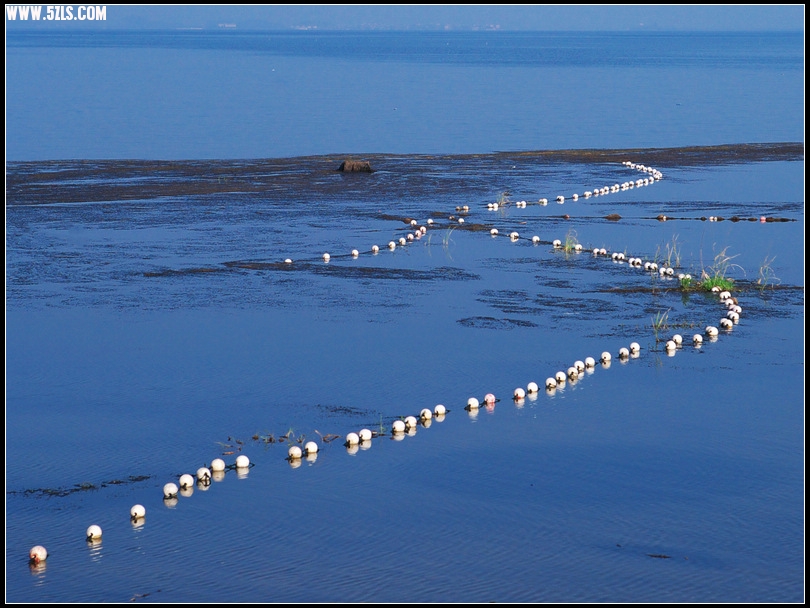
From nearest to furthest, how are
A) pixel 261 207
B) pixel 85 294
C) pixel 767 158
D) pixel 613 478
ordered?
pixel 613 478
pixel 85 294
pixel 261 207
pixel 767 158

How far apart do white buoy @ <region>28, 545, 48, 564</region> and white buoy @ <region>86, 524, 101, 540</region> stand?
456mm

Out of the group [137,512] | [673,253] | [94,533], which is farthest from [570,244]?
[94,533]

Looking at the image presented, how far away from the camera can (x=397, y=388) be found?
14.9 m

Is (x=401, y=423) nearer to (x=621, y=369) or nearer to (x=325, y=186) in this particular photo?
(x=621, y=369)

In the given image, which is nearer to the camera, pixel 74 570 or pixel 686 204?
pixel 74 570

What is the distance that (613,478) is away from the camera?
39.2ft

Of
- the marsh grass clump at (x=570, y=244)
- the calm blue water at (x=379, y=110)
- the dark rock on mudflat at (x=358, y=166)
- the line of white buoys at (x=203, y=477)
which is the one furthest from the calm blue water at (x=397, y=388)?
the calm blue water at (x=379, y=110)

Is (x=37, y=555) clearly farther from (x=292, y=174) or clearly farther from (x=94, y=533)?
(x=292, y=174)

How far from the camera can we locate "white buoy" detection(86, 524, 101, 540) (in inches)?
415

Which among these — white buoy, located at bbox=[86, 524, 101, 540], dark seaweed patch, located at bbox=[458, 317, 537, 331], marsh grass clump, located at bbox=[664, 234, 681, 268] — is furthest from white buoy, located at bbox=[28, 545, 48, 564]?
marsh grass clump, located at bbox=[664, 234, 681, 268]

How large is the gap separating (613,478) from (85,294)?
10.7 m

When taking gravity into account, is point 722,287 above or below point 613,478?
above

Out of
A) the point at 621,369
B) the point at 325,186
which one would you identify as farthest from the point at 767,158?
the point at 621,369

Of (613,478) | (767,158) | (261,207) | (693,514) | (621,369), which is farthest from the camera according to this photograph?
(767,158)
